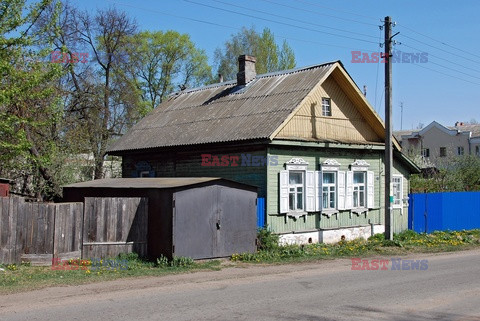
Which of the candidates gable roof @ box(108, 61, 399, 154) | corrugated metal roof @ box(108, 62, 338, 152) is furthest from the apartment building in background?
corrugated metal roof @ box(108, 62, 338, 152)

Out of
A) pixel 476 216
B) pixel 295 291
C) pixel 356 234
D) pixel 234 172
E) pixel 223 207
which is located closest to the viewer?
pixel 295 291

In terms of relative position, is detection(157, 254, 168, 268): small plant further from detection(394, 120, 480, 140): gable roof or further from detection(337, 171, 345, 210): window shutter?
detection(394, 120, 480, 140): gable roof

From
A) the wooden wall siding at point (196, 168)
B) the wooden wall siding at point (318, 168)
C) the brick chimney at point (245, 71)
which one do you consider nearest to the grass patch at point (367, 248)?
the wooden wall siding at point (318, 168)

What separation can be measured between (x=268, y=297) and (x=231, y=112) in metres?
11.4

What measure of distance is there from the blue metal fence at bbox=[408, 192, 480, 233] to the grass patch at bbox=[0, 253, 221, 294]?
12.1 meters

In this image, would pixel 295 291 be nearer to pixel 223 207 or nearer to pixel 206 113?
pixel 223 207

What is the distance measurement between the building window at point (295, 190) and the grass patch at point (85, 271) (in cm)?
490

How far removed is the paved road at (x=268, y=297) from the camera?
7824mm

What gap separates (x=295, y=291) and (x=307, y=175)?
8927 mm

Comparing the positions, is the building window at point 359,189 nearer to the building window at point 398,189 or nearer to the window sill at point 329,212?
the window sill at point 329,212

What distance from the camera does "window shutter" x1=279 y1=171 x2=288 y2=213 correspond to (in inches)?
683

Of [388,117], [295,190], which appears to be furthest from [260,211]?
[388,117]

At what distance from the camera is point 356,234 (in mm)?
20297

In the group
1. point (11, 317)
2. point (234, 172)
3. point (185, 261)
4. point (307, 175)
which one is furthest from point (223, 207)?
point (11, 317)
